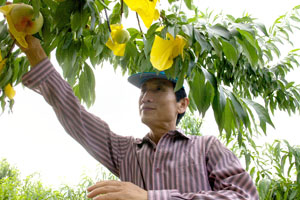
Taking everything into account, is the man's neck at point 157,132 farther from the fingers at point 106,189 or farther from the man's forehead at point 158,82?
the fingers at point 106,189

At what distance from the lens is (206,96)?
0.68 m

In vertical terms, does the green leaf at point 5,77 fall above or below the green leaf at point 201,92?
above

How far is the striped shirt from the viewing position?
2.34 feet

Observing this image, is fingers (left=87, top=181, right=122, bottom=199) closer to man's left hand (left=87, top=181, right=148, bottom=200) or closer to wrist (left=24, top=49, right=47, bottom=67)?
man's left hand (left=87, top=181, right=148, bottom=200)

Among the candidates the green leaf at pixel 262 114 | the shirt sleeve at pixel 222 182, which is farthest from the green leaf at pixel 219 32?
the shirt sleeve at pixel 222 182

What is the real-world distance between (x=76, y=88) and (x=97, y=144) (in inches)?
7.4

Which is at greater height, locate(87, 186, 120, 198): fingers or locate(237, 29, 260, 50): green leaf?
locate(237, 29, 260, 50): green leaf

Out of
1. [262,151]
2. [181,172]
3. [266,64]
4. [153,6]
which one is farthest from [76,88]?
[262,151]

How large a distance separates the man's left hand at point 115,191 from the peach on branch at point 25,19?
0.32 metres

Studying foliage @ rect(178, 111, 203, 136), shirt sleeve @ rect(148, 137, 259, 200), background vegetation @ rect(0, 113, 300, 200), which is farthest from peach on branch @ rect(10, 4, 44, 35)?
foliage @ rect(178, 111, 203, 136)

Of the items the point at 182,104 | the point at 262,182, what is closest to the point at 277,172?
the point at 262,182

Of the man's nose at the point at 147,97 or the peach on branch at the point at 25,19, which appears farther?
the man's nose at the point at 147,97

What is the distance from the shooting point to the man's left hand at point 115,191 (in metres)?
0.59

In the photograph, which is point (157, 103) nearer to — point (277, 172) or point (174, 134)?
point (174, 134)
